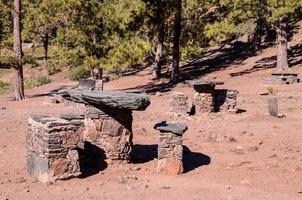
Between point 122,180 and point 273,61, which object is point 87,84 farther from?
point 273,61

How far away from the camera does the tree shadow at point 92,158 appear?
14.9 metres

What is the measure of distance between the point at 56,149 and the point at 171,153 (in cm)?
305

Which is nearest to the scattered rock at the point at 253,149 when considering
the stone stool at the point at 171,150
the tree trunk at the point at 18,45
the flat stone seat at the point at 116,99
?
the stone stool at the point at 171,150

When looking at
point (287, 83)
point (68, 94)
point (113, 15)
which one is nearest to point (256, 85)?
point (287, 83)

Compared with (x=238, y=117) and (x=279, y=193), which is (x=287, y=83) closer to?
(x=238, y=117)

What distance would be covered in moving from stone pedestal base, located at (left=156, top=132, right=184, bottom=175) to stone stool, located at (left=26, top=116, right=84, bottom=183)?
7.37ft

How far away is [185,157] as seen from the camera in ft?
52.9

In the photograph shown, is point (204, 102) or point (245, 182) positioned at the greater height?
point (204, 102)

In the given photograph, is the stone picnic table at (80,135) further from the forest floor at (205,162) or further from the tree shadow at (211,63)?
the tree shadow at (211,63)

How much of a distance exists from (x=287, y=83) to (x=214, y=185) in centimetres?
2020

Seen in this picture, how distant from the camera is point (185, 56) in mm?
44844

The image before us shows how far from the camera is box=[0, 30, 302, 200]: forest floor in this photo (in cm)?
1272

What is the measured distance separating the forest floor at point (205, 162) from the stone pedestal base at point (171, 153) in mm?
299

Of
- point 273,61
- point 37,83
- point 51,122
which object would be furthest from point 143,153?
point 37,83
